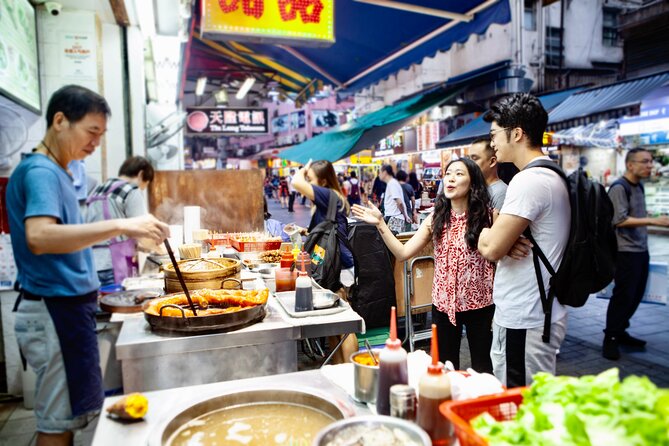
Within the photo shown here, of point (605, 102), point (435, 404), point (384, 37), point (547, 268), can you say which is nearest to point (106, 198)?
point (547, 268)

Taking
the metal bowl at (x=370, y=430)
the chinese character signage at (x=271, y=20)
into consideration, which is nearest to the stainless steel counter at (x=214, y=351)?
the metal bowl at (x=370, y=430)

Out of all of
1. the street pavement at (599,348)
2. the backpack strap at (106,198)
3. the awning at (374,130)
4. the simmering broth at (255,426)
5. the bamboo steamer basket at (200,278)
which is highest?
the awning at (374,130)

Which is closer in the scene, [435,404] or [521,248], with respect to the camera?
[435,404]

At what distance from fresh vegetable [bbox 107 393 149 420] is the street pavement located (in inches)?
139

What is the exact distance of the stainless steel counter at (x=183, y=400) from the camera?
1554mm

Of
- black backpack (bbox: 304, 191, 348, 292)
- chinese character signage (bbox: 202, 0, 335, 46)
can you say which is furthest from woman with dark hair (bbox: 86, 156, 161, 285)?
chinese character signage (bbox: 202, 0, 335, 46)

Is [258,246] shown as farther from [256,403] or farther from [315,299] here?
[256,403]

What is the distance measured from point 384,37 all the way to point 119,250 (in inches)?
228

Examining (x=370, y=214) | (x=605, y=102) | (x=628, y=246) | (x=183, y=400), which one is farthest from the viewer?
(x=605, y=102)

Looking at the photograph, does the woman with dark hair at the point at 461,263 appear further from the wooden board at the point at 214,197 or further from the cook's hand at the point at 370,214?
the wooden board at the point at 214,197

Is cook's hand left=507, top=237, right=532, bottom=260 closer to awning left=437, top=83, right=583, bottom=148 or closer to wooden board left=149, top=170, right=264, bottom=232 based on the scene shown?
wooden board left=149, top=170, right=264, bottom=232

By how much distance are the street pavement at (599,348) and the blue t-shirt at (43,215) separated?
3.18 meters

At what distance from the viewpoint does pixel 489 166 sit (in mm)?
3602

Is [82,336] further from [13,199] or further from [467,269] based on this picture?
[467,269]
